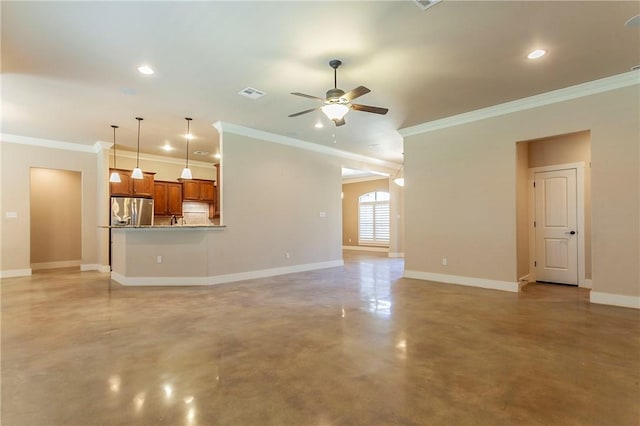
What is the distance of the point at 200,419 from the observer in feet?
6.23

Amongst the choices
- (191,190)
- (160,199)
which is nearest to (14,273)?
(160,199)

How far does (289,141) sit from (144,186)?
411 cm

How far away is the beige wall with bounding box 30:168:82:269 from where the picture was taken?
8.26 metres

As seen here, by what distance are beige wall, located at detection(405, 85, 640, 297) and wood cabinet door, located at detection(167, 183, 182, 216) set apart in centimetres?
628

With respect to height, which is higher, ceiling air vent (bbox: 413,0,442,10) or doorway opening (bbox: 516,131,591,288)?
ceiling air vent (bbox: 413,0,442,10)

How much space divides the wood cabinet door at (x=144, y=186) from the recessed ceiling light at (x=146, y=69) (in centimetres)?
489

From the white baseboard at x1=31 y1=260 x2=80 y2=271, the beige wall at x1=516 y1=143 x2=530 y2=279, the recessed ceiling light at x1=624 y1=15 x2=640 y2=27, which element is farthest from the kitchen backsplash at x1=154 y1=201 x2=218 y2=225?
the recessed ceiling light at x1=624 y1=15 x2=640 y2=27

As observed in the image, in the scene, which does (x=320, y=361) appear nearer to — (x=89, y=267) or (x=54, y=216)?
(x=89, y=267)

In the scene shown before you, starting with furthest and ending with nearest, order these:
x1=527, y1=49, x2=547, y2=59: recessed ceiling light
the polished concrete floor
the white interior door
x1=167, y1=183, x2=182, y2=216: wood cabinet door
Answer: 1. x1=167, y1=183, x2=182, y2=216: wood cabinet door
2. the white interior door
3. x1=527, y1=49, x2=547, y2=59: recessed ceiling light
4. the polished concrete floor

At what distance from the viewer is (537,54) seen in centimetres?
361

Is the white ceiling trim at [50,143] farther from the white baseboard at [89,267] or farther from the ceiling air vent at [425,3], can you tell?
the ceiling air vent at [425,3]

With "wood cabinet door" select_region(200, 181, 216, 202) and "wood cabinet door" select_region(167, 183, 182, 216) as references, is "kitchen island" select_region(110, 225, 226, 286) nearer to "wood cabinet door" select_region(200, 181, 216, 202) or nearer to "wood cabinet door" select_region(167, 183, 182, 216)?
"wood cabinet door" select_region(167, 183, 182, 216)

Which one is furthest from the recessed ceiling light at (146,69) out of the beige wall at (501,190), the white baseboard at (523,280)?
the white baseboard at (523,280)

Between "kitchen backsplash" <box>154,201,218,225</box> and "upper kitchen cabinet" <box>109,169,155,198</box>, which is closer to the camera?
"upper kitchen cabinet" <box>109,169,155,198</box>
